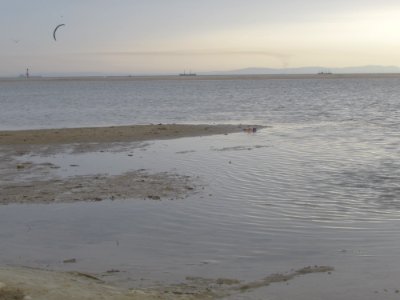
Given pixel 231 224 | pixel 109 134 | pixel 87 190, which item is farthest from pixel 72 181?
pixel 109 134

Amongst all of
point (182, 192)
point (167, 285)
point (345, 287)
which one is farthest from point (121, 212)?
point (345, 287)

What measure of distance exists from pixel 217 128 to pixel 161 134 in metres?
3.52

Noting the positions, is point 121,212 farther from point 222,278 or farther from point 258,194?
point 222,278

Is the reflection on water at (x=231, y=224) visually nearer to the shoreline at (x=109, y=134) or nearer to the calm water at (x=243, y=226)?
the calm water at (x=243, y=226)

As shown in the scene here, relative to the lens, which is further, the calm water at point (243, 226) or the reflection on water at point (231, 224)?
the reflection on water at point (231, 224)

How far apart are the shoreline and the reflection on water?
593cm

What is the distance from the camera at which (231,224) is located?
924 cm

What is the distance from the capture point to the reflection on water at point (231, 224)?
7.41 metres

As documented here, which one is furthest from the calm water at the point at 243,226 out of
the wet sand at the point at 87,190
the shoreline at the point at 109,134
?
the shoreline at the point at 109,134

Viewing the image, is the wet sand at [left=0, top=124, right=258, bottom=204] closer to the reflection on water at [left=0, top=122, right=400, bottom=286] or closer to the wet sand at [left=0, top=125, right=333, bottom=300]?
the wet sand at [left=0, top=125, right=333, bottom=300]

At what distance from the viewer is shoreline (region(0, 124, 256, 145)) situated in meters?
21.8

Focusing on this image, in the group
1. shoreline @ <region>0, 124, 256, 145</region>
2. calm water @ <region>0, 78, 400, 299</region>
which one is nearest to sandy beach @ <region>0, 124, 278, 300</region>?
shoreline @ <region>0, 124, 256, 145</region>

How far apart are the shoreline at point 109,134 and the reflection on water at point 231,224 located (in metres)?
5.93

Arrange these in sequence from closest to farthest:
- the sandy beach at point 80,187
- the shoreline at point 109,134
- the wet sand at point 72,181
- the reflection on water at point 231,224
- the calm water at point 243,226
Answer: the sandy beach at point 80,187 → the calm water at point 243,226 → the reflection on water at point 231,224 → the wet sand at point 72,181 → the shoreline at point 109,134
